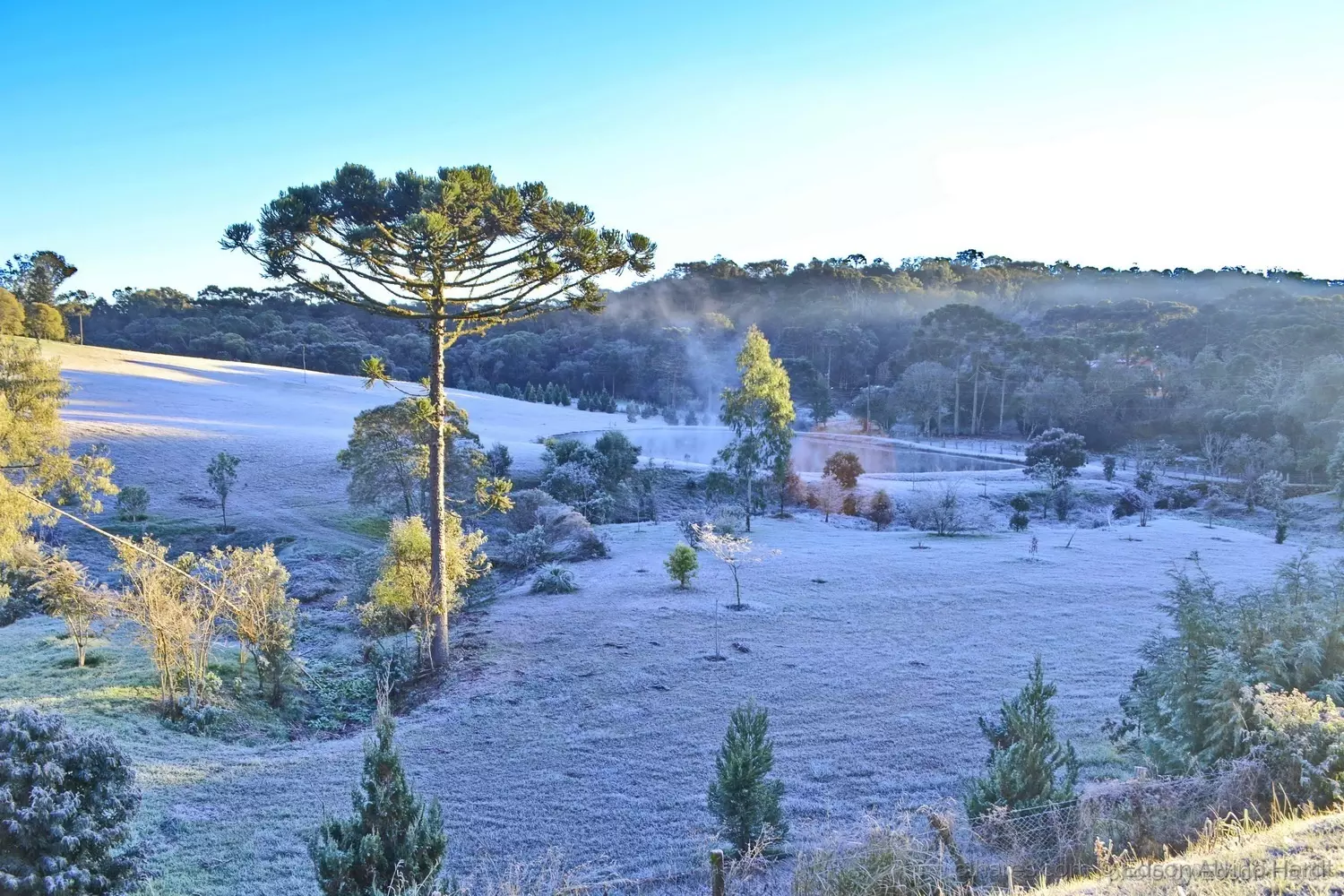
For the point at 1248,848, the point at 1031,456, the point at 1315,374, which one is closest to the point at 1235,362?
the point at 1315,374

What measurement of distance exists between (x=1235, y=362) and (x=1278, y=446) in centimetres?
2005

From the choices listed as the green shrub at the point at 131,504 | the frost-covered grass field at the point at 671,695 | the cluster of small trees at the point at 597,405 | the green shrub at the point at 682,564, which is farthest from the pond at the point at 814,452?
the green shrub at the point at 131,504

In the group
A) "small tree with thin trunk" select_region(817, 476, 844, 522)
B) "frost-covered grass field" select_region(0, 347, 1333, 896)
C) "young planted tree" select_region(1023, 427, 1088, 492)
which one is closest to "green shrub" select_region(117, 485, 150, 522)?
"frost-covered grass field" select_region(0, 347, 1333, 896)

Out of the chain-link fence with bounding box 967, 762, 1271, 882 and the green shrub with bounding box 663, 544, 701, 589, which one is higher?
the chain-link fence with bounding box 967, 762, 1271, 882

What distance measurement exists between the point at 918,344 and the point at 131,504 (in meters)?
65.4

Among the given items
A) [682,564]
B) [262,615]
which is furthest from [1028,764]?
[682,564]

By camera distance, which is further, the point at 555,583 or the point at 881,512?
the point at 881,512

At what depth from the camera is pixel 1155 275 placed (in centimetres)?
14462

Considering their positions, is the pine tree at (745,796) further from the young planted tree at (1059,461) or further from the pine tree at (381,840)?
the young planted tree at (1059,461)

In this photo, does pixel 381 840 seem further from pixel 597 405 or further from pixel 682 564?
pixel 597 405

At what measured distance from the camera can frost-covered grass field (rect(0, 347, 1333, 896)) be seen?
791 cm

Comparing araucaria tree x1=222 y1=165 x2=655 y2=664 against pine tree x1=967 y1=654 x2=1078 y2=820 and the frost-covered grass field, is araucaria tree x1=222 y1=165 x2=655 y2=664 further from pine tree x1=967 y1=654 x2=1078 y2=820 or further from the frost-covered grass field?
pine tree x1=967 y1=654 x2=1078 y2=820

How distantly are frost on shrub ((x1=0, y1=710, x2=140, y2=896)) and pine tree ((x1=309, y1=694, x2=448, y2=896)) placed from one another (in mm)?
1953

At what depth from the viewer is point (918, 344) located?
7369cm
